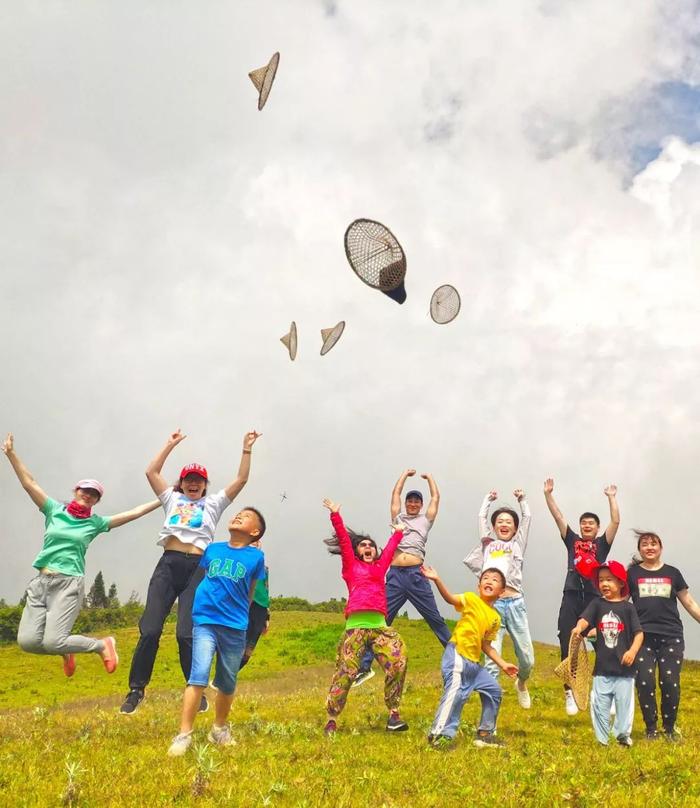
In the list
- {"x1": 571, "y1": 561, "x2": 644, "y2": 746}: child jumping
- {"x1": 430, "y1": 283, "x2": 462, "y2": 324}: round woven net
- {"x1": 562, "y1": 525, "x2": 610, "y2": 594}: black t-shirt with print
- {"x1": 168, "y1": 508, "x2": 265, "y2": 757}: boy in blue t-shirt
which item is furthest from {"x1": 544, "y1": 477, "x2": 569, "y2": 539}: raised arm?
{"x1": 168, "y1": 508, "x2": 265, "y2": 757}: boy in blue t-shirt

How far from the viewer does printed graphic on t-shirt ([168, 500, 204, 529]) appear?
960 centimetres

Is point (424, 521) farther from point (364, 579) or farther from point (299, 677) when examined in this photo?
point (299, 677)

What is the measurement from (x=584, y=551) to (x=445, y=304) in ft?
19.0

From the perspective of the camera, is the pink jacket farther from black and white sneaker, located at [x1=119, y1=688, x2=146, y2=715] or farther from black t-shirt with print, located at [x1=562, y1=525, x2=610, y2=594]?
black t-shirt with print, located at [x1=562, y1=525, x2=610, y2=594]

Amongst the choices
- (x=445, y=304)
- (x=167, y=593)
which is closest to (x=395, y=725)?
(x=167, y=593)

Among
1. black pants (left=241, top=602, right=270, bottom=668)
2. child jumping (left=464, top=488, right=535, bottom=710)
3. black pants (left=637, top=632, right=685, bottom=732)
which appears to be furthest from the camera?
child jumping (left=464, top=488, right=535, bottom=710)

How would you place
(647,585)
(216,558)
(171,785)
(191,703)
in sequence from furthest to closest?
1. (647,585)
2. (216,558)
3. (191,703)
4. (171,785)

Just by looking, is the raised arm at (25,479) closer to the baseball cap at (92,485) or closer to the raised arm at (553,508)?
the baseball cap at (92,485)

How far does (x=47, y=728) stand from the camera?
368 inches

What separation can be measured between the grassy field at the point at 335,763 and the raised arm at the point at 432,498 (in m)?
3.16

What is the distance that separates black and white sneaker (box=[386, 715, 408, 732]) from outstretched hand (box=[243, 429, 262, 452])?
3.93 meters

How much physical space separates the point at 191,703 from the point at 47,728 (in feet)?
9.88

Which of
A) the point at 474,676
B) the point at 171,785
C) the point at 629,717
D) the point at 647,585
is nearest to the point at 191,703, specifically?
the point at 171,785

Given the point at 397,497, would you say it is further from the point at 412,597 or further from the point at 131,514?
the point at 131,514
